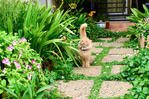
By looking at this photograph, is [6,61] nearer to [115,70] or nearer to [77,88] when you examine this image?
[77,88]

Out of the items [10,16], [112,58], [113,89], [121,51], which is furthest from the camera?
[121,51]

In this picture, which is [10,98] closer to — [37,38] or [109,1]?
[37,38]

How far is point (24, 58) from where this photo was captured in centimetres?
288

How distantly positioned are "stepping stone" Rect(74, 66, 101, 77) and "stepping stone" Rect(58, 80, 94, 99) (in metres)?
0.31

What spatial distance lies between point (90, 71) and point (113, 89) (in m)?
0.81

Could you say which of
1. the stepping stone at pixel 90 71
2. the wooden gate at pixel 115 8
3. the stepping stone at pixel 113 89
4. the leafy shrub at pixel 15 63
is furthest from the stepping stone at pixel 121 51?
the wooden gate at pixel 115 8

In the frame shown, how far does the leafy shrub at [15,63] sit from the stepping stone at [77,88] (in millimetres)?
405

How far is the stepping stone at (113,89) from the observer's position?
3.06 m

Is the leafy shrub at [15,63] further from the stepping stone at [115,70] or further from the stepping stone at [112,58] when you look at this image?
the stepping stone at [112,58]

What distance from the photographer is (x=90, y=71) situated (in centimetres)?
396

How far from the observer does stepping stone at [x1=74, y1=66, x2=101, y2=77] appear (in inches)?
150

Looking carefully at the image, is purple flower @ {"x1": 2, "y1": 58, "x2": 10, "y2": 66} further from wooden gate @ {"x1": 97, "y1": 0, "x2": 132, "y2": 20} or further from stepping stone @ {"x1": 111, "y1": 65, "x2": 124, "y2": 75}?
wooden gate @ {"x1": 97, "y1": 0, "x2": 132, "y2": 20}

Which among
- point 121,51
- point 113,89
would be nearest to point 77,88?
point 113,89

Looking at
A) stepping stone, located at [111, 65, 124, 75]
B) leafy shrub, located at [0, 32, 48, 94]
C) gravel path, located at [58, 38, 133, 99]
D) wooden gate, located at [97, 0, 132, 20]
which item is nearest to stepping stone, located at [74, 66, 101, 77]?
gravel path, located at [58, 38, 133, 99]
